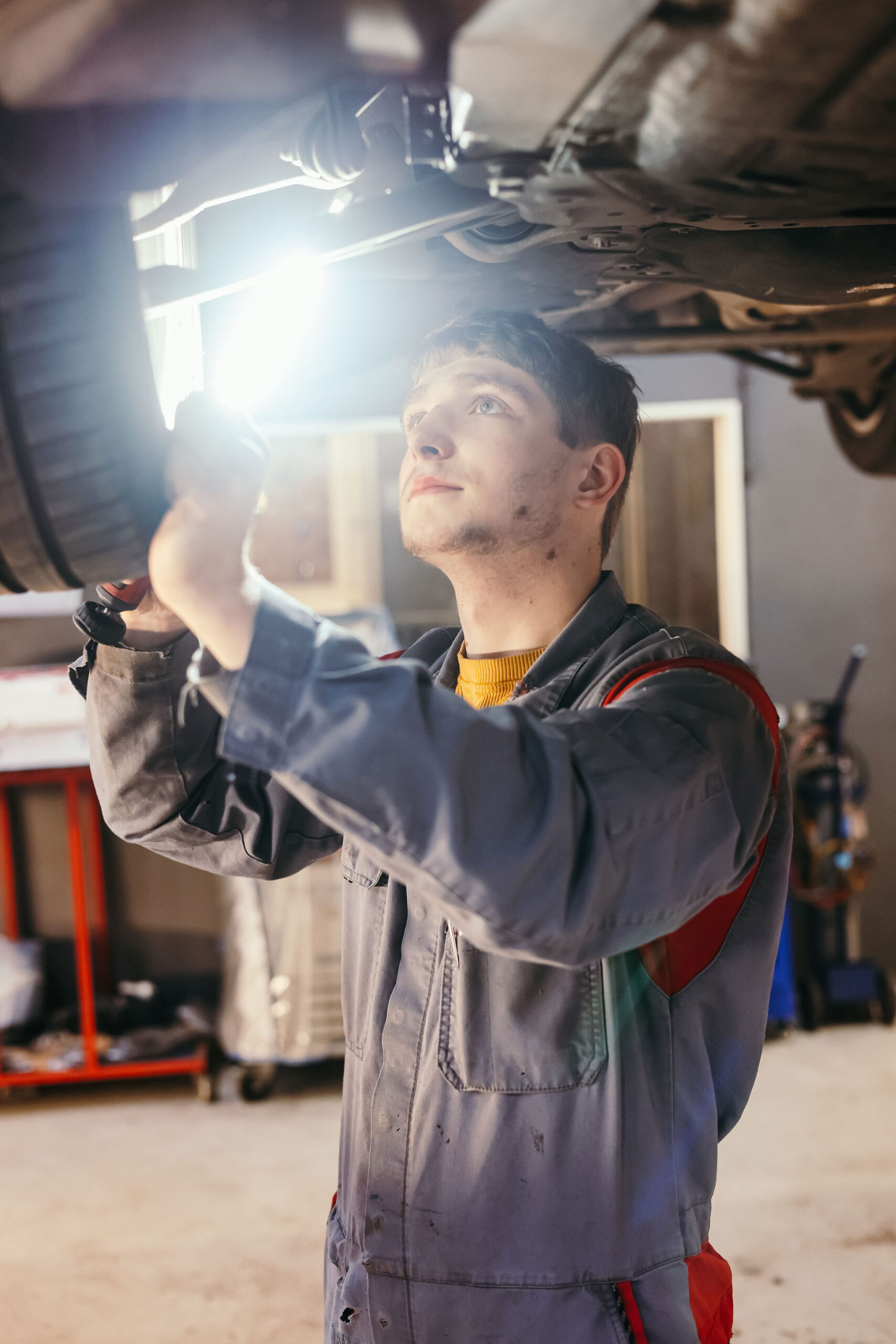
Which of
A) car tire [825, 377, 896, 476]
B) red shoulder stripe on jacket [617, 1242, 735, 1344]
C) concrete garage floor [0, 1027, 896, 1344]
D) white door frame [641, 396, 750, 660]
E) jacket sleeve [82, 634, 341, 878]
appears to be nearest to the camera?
red shoulder stripe on jacket [617, 1242, 735, 1344]

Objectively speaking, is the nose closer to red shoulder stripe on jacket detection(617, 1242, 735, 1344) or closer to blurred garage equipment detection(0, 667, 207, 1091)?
red shoulder stripe on jacket detection(617, 1242, 735, 1344)

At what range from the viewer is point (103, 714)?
0.99 m

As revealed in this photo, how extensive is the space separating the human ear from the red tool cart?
1.97m

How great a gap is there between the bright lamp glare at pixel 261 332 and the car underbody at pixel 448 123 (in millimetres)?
63

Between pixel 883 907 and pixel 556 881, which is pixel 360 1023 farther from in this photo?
pixel 883 907

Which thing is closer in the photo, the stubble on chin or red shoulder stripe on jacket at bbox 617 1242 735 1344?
red shoulder stripe on jacket at bbox 617 1242 735 1344

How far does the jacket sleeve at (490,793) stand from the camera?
0.65 metres

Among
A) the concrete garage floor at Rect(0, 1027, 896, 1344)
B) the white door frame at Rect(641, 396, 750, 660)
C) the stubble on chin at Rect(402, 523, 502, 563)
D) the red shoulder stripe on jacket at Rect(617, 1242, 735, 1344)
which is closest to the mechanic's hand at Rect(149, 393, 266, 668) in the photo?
the stubble on chin at Rect(402, 523, 502, 563)

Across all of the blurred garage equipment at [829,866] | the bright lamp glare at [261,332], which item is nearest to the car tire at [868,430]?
the blurred garage equipment at [829,866]

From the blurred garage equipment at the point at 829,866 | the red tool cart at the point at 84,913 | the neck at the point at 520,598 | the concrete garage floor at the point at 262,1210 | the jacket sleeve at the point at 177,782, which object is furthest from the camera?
the blurred garage equipment at the point at 829,866

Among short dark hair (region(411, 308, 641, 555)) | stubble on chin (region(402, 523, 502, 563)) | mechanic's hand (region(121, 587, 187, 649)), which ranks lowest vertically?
mechanic's hand (region(121, 587, 187, 649))

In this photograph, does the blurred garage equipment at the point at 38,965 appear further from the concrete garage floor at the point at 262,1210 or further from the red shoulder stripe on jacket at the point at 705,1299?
the red shoulder stripe on jacket at the point at 705,1299

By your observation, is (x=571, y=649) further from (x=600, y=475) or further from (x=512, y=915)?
(x=512, y=915)

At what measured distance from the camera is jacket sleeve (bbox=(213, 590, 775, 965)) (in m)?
0.65
